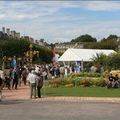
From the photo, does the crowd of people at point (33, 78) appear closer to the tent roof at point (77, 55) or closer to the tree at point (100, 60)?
the tent roof at point (77, 55)

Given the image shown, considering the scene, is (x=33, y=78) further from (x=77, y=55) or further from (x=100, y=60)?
(x=100, y=60)

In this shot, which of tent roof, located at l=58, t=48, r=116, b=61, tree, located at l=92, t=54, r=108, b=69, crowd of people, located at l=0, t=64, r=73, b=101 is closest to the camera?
crowd of people, located at l=0, t=64, r=73, b=101

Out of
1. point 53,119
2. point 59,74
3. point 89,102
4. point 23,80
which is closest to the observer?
point 53,119

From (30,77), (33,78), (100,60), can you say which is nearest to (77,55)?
(100,60)

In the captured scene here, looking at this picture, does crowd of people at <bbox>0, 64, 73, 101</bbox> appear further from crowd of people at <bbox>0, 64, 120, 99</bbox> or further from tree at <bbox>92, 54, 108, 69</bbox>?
tree at <bbox>92, 54, 108, 69</bbox>

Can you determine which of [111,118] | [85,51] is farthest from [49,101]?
[85,51]

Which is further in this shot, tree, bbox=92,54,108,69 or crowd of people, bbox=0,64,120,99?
tree, bbox=92,54,108,69

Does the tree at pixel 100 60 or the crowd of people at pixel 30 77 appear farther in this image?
the tree at pixel 100 60

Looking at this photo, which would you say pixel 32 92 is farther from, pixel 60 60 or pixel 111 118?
pixel 60 60

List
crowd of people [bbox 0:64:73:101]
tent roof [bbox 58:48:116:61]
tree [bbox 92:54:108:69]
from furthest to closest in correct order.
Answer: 1. tent roof [bbox 58:48:116:61]
2. tree [bbox 92:54:108:69]
3. crowd of people [bbox 0:64:73:101]

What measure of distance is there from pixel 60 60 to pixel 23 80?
65.1 ft

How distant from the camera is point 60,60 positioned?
6053cm

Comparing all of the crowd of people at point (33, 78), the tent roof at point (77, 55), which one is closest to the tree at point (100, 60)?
the tent roof at point (77, 55)

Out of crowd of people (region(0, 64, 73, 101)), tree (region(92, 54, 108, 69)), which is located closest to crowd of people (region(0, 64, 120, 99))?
crowd of people (region(0, 64, 73, 101))
